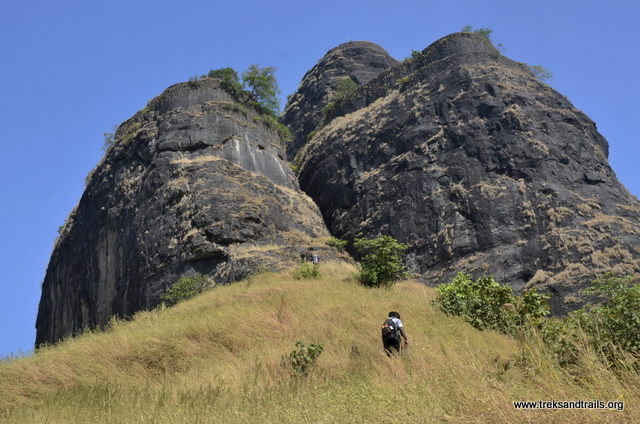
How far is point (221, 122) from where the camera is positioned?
133ft

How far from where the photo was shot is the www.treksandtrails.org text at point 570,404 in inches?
217

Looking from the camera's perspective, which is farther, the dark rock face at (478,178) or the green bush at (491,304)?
the dark rock face at (478,178)

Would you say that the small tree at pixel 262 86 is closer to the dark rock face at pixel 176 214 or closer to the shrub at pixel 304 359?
the dark rock face at pixel 176 214

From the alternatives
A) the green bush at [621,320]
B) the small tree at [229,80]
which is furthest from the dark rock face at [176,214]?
the green bush at [621,320]

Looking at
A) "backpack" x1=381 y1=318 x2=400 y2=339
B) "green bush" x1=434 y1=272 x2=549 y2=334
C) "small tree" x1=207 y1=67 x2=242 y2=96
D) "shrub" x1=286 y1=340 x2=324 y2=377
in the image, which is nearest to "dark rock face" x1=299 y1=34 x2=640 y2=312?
"small tree" x1=207 y1=67 x2=242 y2=96

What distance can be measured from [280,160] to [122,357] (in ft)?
98.6

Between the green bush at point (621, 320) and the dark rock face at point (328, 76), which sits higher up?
the dark rock face at point (328, 76)

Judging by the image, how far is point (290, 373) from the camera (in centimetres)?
1115

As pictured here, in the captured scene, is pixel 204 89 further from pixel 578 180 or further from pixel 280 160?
pixel 578 180

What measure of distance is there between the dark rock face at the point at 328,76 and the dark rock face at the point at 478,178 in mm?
23747

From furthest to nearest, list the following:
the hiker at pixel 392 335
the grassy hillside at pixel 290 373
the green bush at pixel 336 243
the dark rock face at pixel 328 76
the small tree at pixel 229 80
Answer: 1. the dark rock face at pixel 328 76
2. the small tree at pixel 229 80
3. the green bush at pixel 336 243
4. the hiker at pixel 392 335
5. the grassy hillside at pixel 290 373

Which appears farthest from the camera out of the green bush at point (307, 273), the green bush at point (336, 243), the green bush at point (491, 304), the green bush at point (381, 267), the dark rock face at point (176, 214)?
the green bush at point (336, 243)

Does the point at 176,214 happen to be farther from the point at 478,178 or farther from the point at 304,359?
the point at 304,359

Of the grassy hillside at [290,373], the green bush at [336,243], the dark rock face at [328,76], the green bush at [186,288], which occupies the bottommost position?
the grassy hillside at [290,373]
